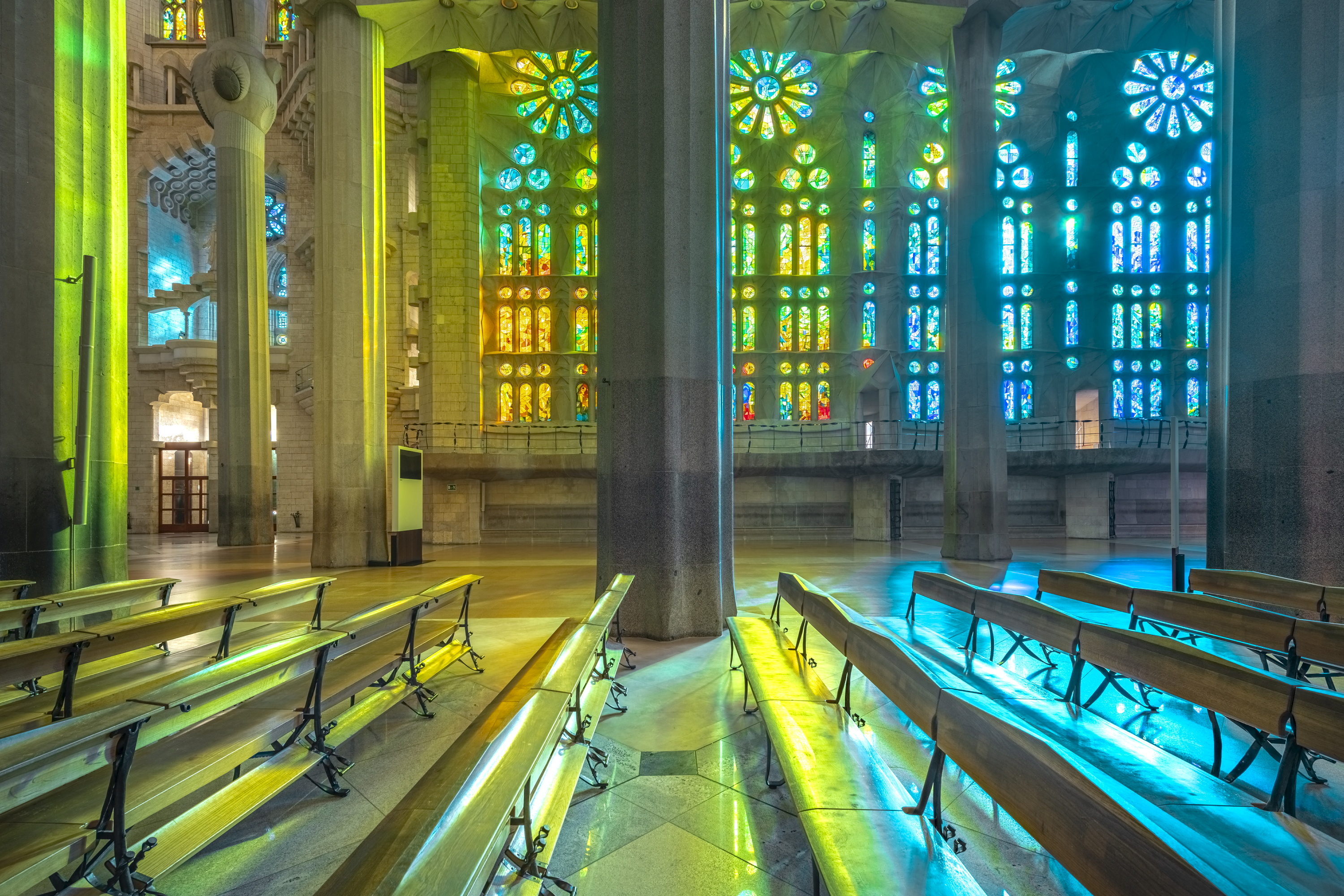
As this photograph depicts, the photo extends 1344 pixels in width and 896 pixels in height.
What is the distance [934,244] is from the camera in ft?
86.5

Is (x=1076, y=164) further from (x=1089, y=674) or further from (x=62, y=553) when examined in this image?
(x=62, y=553)

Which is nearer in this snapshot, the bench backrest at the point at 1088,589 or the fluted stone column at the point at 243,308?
the bench backrest at the point at 1088,589

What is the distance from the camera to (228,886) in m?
2.67

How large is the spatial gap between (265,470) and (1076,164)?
32.1 metres

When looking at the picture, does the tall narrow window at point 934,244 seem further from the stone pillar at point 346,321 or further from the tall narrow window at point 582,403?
the stone pillar at point 346,321

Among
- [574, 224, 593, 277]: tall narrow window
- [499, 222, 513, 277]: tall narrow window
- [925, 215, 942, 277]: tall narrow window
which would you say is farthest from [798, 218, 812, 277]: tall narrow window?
[499, 222, 513, 277]: tall narrow window

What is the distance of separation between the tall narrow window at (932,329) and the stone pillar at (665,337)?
2104cm

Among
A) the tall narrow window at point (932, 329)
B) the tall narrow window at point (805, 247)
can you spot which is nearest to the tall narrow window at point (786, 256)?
the tall narrow window at point (805, 247)

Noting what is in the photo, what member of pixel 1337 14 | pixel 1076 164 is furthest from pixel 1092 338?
pixel 1337 14

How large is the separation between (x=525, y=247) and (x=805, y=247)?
11.0m

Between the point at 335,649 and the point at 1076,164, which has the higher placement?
the point at 1076,164

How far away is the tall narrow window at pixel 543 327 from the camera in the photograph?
2520 centimetres

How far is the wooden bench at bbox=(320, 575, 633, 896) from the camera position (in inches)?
52.7

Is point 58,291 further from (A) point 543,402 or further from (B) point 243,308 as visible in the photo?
(A) point 543,402
